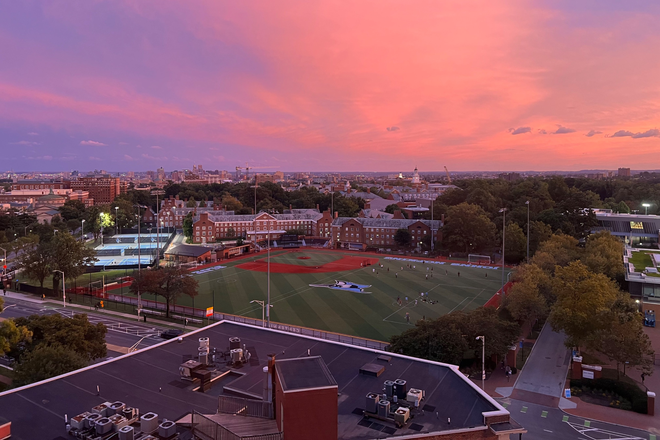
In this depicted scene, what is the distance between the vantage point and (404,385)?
18984mm

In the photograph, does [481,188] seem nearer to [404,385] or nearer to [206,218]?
[206,218]

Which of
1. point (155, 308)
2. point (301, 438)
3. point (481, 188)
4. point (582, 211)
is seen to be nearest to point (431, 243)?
point (582, 211)

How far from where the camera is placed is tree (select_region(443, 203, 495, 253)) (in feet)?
281

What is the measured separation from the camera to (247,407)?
51.8 feet

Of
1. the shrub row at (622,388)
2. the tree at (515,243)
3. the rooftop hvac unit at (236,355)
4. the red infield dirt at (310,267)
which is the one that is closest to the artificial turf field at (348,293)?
the red infield dirt at (310,267)

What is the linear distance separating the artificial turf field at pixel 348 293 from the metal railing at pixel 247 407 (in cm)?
2571

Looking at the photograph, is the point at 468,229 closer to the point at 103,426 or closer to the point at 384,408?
the point at 384,408

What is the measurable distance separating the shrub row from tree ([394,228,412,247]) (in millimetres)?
63478

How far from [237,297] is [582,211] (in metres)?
67.2

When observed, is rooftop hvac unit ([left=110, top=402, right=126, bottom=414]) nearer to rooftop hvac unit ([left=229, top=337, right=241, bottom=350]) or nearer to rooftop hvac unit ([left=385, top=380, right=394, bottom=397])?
rooftop hvac unit ([left=229, top=337, right=241, bottom=350])

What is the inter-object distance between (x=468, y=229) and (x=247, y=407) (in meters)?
76.1

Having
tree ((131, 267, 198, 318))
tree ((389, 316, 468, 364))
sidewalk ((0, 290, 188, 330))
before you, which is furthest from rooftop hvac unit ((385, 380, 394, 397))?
tree ((131, 267, 198, 318))

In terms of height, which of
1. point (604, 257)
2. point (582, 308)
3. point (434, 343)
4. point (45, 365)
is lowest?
point (434, 343)

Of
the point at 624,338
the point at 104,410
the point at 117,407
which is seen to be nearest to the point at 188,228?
the point at 624,338
